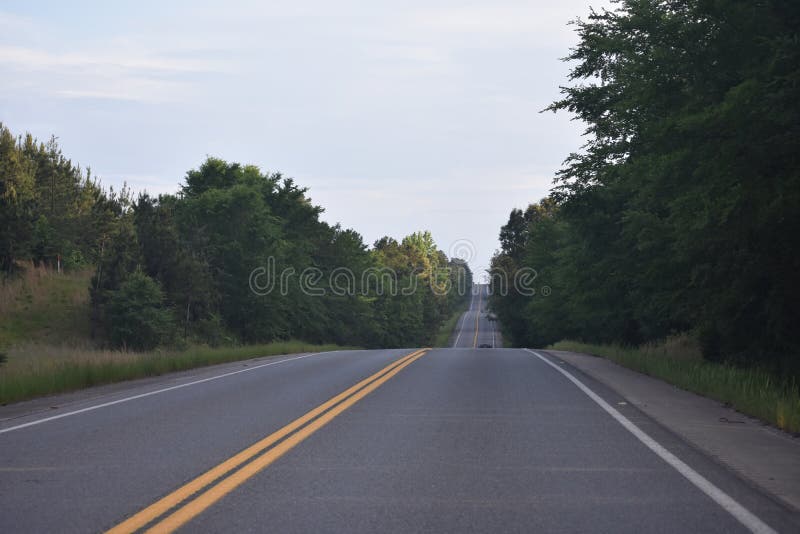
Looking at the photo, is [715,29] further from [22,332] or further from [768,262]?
[22,332]

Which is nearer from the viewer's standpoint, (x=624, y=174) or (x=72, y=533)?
(x=72, y=533)

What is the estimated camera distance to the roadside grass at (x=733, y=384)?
1113 centimetres

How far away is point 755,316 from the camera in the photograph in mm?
19094

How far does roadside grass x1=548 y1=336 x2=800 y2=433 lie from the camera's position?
36.5 feet

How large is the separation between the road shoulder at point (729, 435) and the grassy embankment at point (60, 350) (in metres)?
10.2

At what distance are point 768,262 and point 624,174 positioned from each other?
7336 mm

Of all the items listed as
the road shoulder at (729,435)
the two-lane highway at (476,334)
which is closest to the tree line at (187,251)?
the two-lane highway at (476,334)

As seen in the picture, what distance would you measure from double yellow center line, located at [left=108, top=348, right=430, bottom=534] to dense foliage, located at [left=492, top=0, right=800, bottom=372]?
7.87 m

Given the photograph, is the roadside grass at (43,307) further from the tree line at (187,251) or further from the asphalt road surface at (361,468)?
the asphalt road surface at (361,468)

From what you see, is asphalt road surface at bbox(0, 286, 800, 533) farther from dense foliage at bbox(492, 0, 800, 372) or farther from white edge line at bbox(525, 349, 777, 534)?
dense foliage at bbox(492, 0, 800, 372)

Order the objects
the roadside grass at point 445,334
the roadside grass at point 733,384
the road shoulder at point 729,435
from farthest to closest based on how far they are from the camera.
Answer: the roadside grass at point 445,334, the roadside grass at point 733,384, the road shoulder at point 729,435

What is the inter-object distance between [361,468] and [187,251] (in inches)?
2046

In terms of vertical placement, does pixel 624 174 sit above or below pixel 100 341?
above

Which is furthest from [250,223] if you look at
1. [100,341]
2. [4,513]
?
[4,513]
